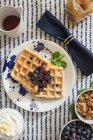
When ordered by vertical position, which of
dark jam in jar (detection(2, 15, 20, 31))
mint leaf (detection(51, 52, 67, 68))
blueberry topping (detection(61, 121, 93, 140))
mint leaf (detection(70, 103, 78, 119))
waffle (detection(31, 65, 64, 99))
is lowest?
blueberry topping (detection(61, 121, 93, 140))

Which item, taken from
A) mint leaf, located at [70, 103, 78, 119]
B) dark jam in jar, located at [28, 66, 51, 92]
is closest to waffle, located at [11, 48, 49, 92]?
dark jam in jar, located at [28, 66, 51, 92]

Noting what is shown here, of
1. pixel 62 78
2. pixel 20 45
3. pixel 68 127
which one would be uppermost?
pixel 20 45

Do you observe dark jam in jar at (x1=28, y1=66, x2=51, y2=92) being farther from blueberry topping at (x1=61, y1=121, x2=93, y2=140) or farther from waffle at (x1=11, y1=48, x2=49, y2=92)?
blueberry topping at (x1=61, y1=121, x2=93, y2=140)

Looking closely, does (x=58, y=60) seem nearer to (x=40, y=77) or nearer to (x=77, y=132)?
(x=40, y=77)

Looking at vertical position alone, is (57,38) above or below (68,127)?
above

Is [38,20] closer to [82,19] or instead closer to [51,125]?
[82,19]

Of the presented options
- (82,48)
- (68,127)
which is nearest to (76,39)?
(82,48)
